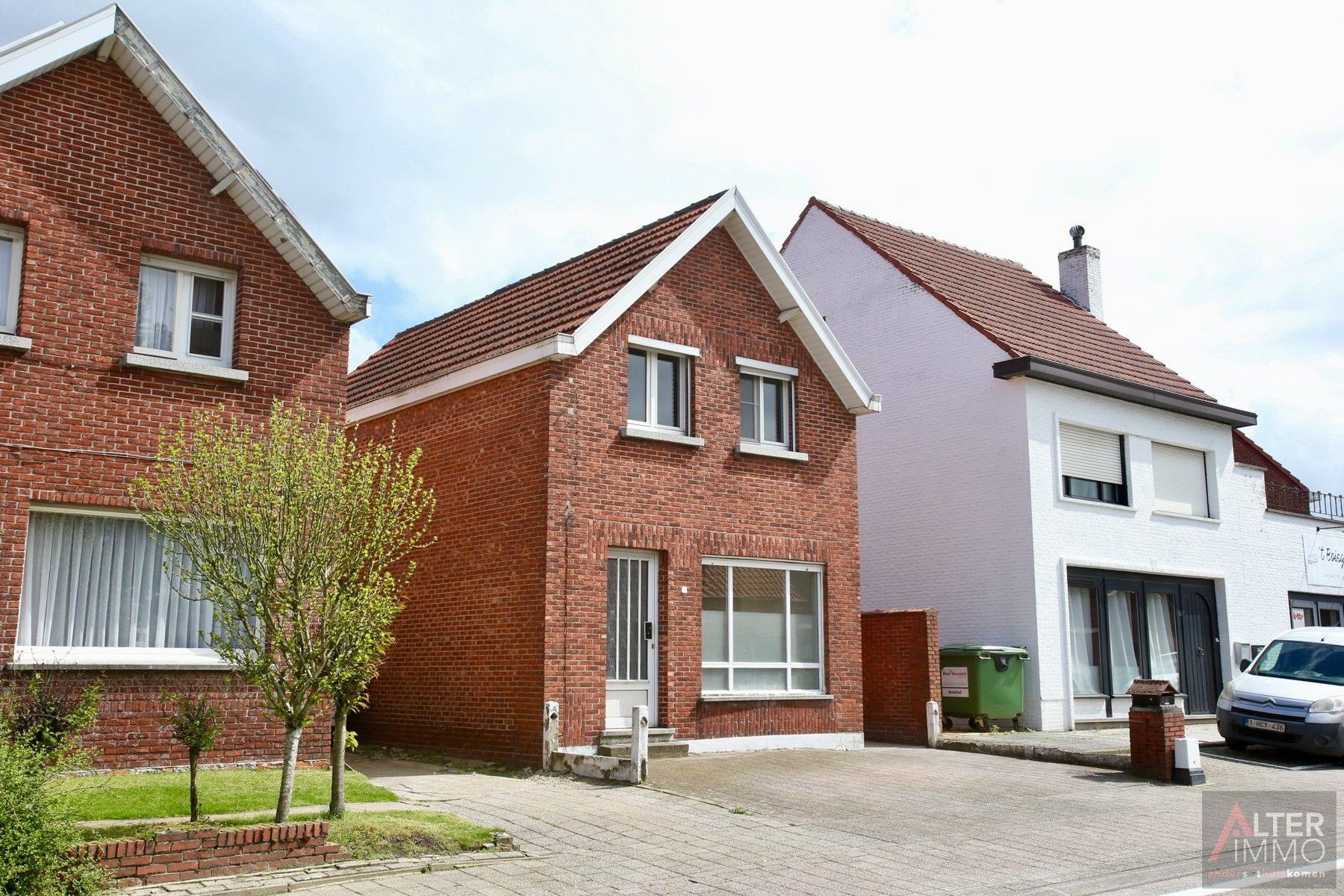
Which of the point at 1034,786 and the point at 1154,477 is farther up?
the point at 1154,477

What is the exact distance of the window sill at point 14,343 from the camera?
1173 centimetres

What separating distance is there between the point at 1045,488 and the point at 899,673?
4532mm

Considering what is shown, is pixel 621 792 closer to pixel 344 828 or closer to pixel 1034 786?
pixel 344 828

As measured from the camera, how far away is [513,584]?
15344 mm

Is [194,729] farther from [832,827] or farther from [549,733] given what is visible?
[832,827]

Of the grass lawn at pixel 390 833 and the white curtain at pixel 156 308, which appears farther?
the white curtain at pixel 156 308

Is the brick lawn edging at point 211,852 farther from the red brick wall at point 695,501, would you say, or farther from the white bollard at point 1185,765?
the white bollard at point 1185,765

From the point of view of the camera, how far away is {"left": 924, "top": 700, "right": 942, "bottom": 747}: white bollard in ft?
59.3

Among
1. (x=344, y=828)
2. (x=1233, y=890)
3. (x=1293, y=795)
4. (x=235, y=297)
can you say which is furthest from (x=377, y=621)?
(x=1293, y=795)

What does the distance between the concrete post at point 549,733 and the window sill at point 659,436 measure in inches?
144

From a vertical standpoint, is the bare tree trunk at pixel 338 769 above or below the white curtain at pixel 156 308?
below

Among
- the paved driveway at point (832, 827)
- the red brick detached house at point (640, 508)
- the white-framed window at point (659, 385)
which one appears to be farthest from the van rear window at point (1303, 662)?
the white-framed window at point (659, 385)

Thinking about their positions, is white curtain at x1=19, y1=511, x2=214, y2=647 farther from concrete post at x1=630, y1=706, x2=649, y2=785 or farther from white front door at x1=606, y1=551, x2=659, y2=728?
white front door at x1=606, y1=551, x2=659, y2=728

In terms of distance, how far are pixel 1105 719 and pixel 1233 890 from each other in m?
12.6
